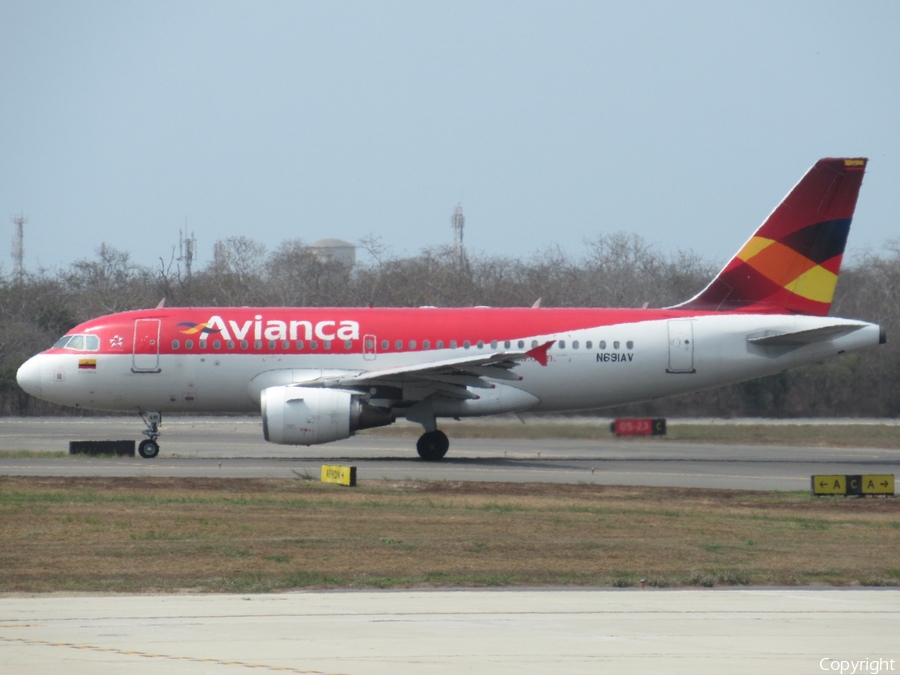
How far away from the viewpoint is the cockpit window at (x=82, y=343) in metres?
30.9

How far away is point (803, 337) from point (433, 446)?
386 inches

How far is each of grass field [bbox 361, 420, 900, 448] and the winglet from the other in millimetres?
4809

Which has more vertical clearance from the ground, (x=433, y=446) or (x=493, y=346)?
(x=493, y=346)

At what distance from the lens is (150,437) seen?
30734 mm

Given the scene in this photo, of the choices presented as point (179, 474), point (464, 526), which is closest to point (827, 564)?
point (464, 526)

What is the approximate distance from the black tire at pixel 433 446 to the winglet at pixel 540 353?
3.24 m

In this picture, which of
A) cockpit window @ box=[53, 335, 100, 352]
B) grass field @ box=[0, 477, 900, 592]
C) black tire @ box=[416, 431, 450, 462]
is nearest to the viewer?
grass field @ box=[0, 477, 900, 592]

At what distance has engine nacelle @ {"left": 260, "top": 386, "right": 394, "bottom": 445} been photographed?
2827 centimetres

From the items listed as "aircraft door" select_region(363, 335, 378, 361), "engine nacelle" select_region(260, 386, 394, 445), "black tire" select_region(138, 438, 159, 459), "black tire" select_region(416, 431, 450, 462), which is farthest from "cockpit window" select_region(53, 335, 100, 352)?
"black tire" select_region(416, 431, 450, 462)

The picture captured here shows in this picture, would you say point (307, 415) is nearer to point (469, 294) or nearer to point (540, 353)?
point (540, 353)

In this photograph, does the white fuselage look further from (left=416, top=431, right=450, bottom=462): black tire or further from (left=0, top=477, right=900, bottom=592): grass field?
(left=0, top=477, right=900, bottom=592): grass field

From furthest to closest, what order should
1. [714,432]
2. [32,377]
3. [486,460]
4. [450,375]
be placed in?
[714,432] → [32,377] → [486,460] → [450,375]

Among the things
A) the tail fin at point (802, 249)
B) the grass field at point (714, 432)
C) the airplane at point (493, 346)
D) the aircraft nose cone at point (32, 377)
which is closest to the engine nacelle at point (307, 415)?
the airplane at point (493, 346)

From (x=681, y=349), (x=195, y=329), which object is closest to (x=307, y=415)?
(x=195, y=329)
